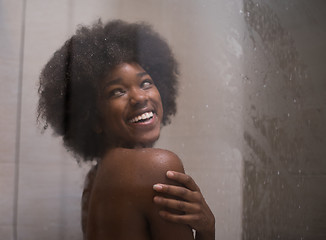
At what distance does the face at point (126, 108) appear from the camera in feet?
1.78

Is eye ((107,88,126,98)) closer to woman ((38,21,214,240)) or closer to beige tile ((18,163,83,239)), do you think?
woman ((38,21,214,240))

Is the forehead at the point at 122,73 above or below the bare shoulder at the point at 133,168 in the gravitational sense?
above

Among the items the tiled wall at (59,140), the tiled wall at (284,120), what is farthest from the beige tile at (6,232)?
the tiled wall at (284,120)

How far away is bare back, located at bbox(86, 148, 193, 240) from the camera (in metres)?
0.52

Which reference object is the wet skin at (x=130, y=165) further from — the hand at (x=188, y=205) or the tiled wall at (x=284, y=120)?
the tiled wall at (x=284, y=120)

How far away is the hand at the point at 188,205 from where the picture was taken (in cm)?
53

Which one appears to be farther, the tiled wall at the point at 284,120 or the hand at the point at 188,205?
the tiled wall at the point at 284,120

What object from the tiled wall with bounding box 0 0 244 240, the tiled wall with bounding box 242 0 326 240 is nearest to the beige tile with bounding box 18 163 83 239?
the tiled wall with bounding box 0 0 244 240

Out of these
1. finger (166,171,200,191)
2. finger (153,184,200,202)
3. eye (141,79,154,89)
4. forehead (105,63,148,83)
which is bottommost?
finger (153,184,200,202)

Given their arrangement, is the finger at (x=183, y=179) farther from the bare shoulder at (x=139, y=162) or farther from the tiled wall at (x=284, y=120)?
the tiled wall at (x=284, y=120)

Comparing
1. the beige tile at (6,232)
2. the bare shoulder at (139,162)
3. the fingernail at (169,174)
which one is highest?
the bare shoulder at (139,162)

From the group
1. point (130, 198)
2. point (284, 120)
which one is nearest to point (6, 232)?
point (130, 198)

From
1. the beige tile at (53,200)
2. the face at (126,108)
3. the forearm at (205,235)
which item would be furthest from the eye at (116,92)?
the forearm at (205,235)

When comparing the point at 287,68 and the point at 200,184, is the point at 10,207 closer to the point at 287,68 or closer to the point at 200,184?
the point at 200,184
